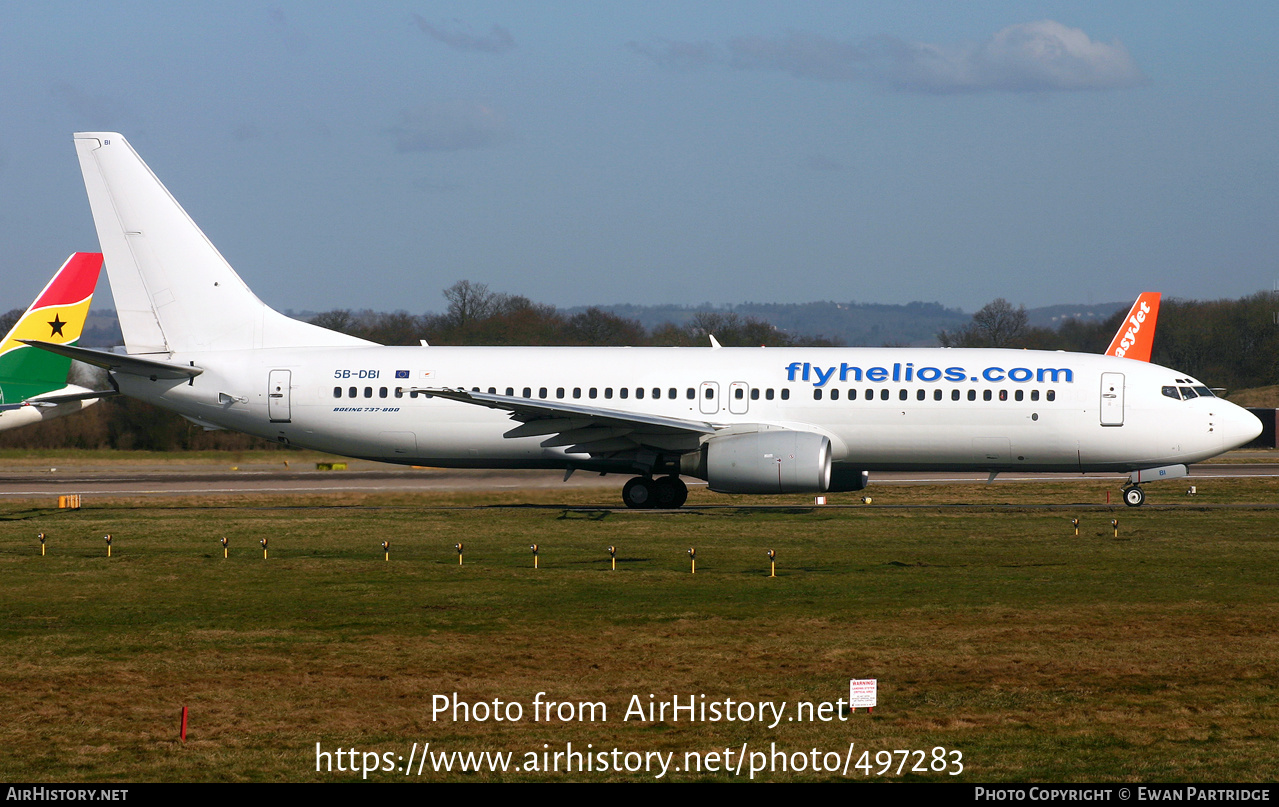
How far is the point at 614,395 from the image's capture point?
100 ft

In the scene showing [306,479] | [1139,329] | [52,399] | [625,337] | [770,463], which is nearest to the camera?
[770,463]

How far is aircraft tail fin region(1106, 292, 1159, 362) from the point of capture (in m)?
48.5

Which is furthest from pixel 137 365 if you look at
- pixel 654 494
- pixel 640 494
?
pixel 654 494

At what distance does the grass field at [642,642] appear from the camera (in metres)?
10.0

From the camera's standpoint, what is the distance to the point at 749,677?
1238 centimetres

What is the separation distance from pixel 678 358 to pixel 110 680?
20098 mm

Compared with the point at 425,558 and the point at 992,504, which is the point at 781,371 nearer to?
the point at 992,504

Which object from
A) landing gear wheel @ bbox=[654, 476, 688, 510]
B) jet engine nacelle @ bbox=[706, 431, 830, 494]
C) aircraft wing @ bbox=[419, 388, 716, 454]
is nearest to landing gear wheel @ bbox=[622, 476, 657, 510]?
landing gear wheel @ bbox=[654, 476, 688, 510]

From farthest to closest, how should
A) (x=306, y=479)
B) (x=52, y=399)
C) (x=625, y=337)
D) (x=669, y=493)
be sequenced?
(x=625, y=337), (x=306, y=479), (x=52, y=399), (x=669, y=493)

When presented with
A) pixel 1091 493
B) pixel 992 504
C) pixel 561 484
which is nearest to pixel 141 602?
pixel 561 484

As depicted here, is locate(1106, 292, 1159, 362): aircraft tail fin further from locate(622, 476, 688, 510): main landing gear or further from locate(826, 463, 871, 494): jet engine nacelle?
Result: locate(622, 476, 688, 510): main landing gear

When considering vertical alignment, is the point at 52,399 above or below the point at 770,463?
above

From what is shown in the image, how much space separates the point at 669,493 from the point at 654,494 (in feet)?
1.24

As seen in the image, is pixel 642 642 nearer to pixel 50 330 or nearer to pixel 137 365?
pixel 137 365
